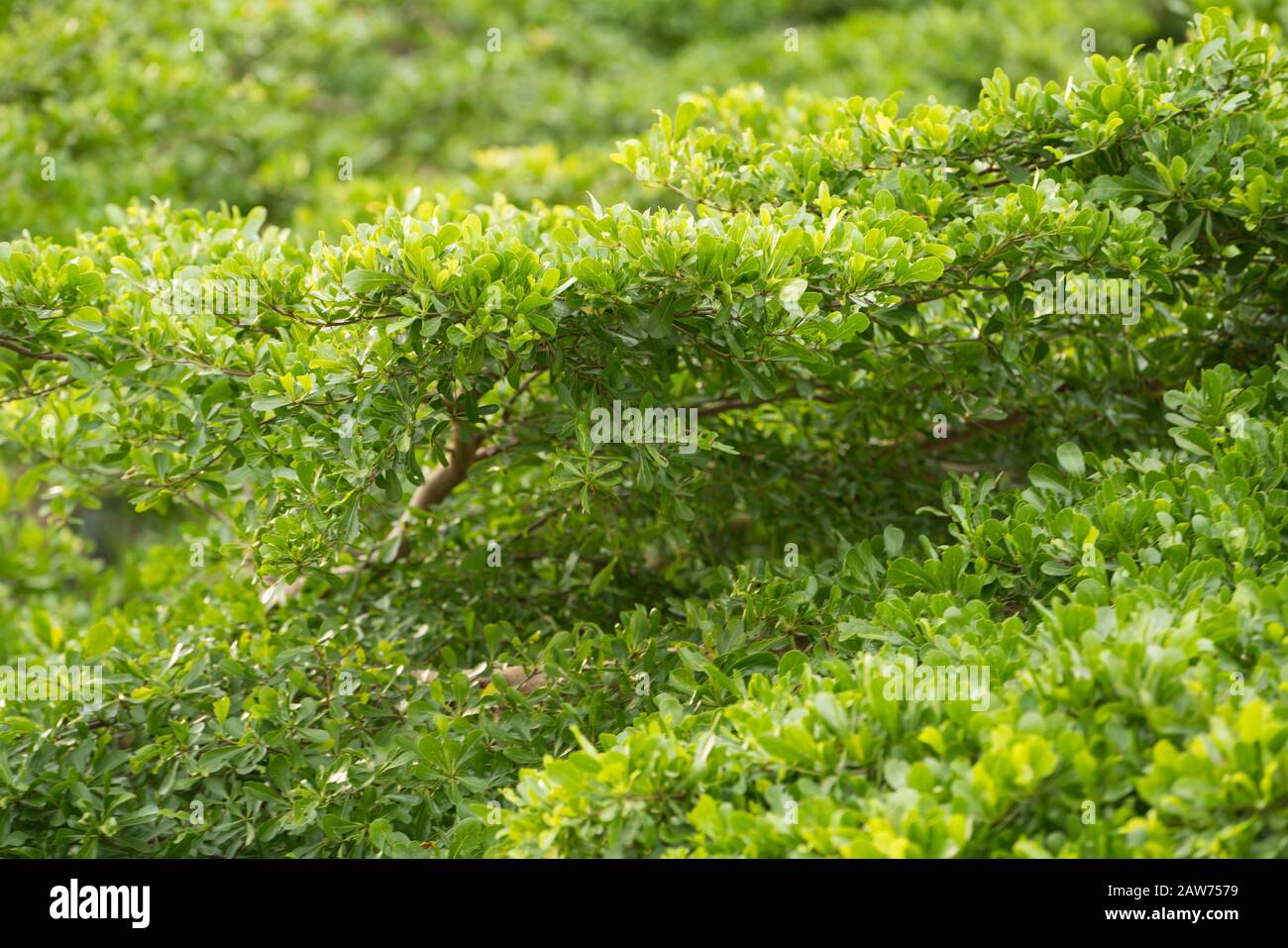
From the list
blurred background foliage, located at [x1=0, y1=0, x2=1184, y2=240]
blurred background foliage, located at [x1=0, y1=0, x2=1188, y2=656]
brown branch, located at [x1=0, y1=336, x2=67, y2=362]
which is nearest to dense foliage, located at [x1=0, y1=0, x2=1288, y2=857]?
brown branch, located at [x1=0, y1=336, x2=67, y2=362]

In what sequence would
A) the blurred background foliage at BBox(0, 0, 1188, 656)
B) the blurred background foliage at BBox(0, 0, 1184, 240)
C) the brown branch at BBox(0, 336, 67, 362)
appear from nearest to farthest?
1. the brown branch at BBox(0, 336, 67, 362)
2. the blurred background foliage at BBox(0, 0, 1188, 656)
3. the blurred background foliage at BBox(0, 0, 1184, 240)

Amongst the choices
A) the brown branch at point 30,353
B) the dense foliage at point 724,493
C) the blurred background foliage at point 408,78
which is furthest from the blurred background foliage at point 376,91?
the brown branch at point 30,353

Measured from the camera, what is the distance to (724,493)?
157 inches

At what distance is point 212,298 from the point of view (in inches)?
126

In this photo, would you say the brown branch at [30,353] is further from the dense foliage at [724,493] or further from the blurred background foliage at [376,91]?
the blurred background foliage at [376,91]

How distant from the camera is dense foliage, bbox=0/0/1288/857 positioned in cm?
237

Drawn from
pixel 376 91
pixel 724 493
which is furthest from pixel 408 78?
pixel 724 493

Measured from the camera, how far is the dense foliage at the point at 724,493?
7.76 ft

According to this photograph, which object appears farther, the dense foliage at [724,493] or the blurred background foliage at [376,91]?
the blurred background foliage at [376,91]

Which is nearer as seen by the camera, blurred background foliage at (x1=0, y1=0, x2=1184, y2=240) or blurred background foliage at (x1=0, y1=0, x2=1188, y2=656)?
blurred background foliage at (x1=0, y1=0, x2=1188, y2=656)

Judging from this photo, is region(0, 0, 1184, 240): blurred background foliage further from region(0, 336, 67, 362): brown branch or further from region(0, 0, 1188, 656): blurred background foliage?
region(0, 336, 67, 362): brown branch

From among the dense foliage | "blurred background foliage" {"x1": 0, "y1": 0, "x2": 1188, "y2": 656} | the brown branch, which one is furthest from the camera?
"blurred background foliage" {"x1": 0, "y1": 0, "x2": 1188, "y2": 656}
